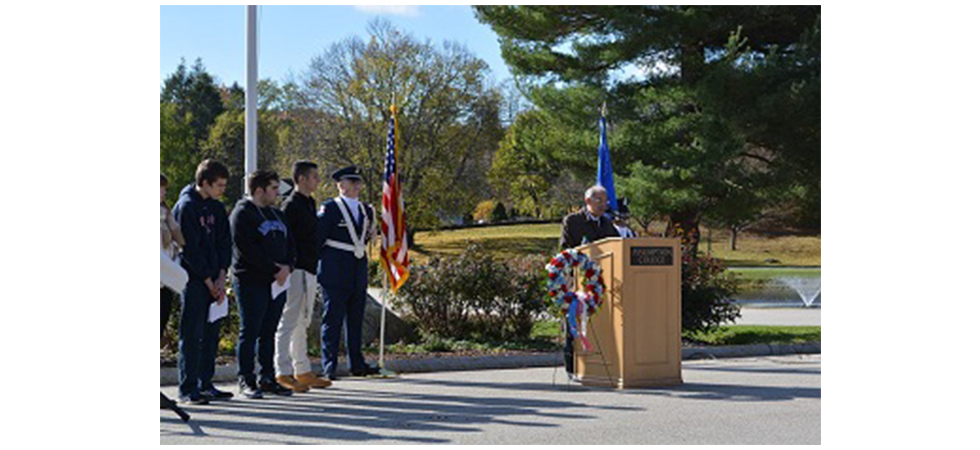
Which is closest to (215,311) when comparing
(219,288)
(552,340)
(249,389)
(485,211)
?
(219,288)

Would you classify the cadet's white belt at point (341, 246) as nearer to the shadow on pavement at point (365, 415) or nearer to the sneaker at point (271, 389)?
the shadow on pavement at point (365, 415)

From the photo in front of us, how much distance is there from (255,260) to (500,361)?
13.6 feet

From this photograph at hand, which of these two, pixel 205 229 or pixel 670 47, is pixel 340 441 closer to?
pixel 205 229

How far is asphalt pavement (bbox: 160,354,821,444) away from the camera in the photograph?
7910 millimetres

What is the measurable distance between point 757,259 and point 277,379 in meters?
47.3

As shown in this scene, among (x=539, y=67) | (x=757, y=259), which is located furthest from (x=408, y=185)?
(x=539, y=67)

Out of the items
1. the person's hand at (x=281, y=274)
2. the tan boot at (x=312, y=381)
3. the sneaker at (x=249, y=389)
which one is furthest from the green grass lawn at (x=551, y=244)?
the sneaker at (x=249, y=389)

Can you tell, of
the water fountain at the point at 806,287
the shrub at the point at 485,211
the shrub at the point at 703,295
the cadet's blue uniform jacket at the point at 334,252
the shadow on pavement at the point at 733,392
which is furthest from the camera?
the shrub at the point at 485,211

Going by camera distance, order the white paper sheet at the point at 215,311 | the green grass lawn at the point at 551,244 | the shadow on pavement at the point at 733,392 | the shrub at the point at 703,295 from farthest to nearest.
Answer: the green grass lawn at the point at 551,244 → the shrub at the point at 703,295 → the shadow on pavement at the point at 733,392 → the white paper sheet at the point at 215,311

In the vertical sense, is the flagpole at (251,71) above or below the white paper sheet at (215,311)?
above

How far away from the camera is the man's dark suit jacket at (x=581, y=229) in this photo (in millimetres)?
11664

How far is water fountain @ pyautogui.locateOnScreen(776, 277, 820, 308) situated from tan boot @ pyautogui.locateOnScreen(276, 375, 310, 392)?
18.7 meters

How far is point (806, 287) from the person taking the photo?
3534 cm

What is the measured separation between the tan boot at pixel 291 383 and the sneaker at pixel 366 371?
0.91 m
